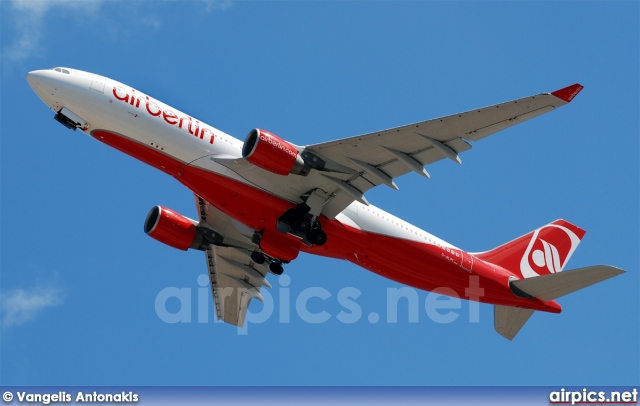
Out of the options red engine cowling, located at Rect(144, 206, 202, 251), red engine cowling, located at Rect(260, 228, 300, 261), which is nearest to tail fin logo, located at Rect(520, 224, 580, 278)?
red engine cowling, located at Rect(260, 228, 300, 261)

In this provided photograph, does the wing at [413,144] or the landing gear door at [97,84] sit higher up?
the landing gear door at [97,84]

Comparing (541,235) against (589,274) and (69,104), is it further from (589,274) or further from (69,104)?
(69,104)

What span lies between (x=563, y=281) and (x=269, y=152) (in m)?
15.4

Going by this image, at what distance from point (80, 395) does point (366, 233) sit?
15.2 m

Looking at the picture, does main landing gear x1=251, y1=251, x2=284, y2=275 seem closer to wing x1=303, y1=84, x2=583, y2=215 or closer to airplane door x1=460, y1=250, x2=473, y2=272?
wing x1=303, y1=84, x2=583, y2=215

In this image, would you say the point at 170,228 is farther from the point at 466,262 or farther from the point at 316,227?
the point at 466,262

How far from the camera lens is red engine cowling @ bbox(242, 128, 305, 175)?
40406 millimetres

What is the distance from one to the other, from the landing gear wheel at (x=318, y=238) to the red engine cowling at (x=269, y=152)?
153 inches

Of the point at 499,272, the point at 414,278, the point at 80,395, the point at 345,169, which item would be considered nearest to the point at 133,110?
the point at 345,169

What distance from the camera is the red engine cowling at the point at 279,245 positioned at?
148 feet

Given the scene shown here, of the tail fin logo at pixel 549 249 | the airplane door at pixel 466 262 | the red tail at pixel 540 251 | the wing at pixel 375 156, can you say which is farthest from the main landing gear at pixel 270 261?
the tail fin logo at pixel 549 249

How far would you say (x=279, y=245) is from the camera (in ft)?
149

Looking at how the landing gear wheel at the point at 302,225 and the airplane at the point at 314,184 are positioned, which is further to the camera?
the landing gear wheel at the point at 302,225

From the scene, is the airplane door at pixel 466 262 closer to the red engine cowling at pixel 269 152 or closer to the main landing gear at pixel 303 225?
the main landing gear at pixel 303 225
